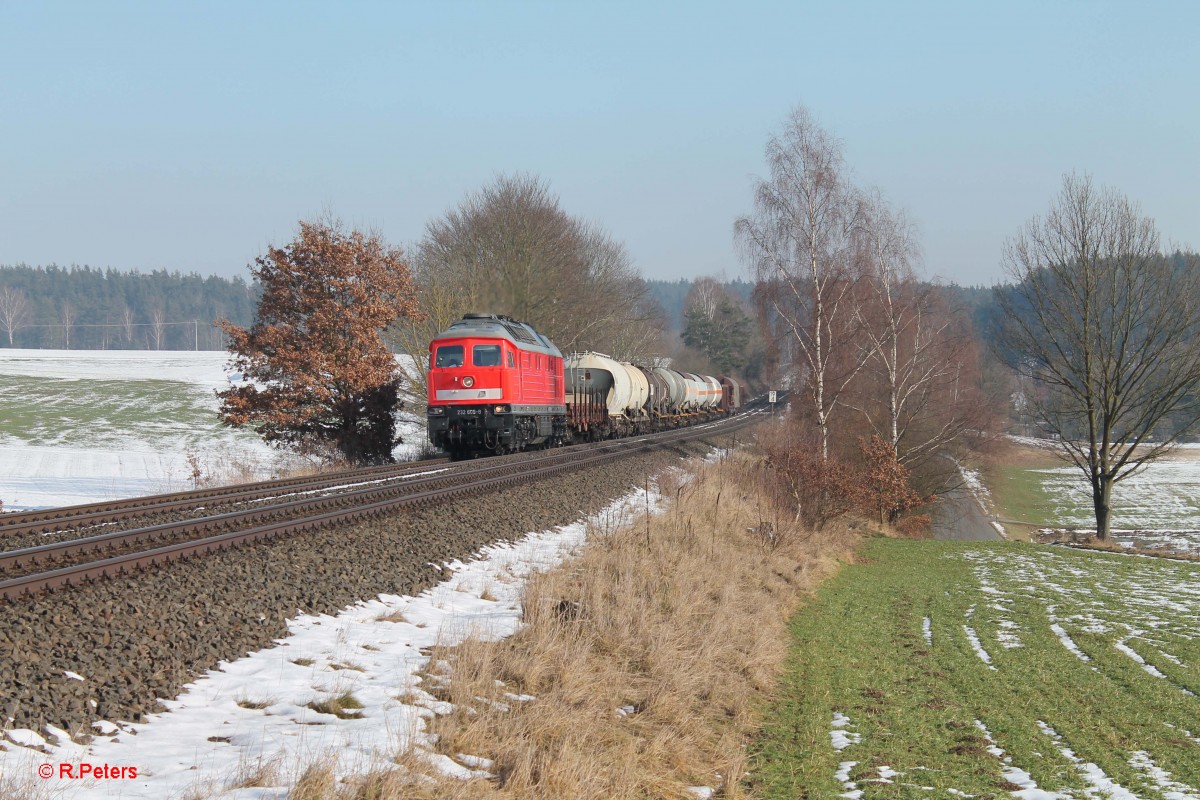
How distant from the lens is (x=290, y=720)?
5531 mm

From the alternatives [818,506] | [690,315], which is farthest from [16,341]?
[818,506]

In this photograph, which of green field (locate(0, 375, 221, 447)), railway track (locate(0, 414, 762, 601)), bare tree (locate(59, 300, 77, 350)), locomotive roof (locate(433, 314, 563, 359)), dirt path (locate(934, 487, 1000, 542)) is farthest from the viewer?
bare tree (locate(59, 300, 77, 350))

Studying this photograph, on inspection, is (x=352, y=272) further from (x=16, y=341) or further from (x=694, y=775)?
(x=16, y=341)

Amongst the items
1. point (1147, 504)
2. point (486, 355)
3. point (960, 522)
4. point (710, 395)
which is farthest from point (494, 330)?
point (1147, 504)

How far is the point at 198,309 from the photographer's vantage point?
173 m

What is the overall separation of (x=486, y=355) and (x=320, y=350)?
5.03 m

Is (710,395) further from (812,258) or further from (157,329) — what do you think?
(157,329)

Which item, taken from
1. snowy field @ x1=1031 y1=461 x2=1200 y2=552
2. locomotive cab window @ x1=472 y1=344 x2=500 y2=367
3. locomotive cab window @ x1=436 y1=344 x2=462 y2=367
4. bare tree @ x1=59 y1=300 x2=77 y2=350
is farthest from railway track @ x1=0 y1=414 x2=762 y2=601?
bare tree @ x1=59 y1=300 x2=77 y2=350

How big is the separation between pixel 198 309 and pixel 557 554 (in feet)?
584

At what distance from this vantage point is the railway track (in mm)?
8531

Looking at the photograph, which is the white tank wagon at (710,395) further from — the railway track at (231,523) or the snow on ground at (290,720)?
the snow on ground at (290,720)

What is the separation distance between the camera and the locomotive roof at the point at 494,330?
24.3 metres

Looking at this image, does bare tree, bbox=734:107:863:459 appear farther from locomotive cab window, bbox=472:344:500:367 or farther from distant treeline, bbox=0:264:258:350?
distant treeline, bbox=0:264:258:350
